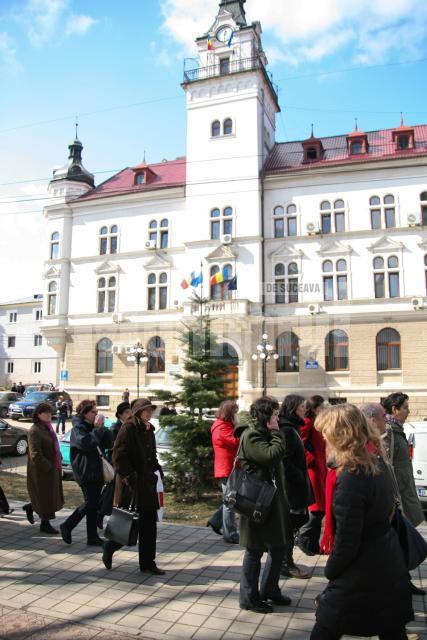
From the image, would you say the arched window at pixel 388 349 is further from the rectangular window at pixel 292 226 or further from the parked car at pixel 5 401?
the parked car at pixel 5 401

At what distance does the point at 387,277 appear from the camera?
26.3 m

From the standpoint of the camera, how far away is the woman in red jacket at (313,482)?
6.32 m

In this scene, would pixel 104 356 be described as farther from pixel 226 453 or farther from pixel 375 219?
pixel 226 453

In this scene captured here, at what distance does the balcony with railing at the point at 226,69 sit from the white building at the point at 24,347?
1497 inches

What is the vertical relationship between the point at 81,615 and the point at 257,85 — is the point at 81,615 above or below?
below

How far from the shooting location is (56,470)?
283 inches

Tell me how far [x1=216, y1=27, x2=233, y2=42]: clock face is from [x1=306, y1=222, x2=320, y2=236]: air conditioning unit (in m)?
12.9

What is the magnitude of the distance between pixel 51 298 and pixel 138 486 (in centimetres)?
2983

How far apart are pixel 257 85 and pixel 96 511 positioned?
91.6ft

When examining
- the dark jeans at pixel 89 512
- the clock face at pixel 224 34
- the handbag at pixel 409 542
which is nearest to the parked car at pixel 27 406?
the dark jeans at pixel 89 512

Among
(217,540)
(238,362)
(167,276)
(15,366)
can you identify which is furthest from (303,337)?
(15,366)

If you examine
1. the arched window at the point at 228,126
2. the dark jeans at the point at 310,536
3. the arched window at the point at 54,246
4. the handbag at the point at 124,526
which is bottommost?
the dark jeans at the point at 310,536

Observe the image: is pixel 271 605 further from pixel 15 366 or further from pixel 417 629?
pixel 15 366

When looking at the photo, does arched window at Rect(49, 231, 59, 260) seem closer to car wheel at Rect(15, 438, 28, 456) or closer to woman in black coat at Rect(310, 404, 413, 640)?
car wheel at Rect(15, 438, 28, 456)
